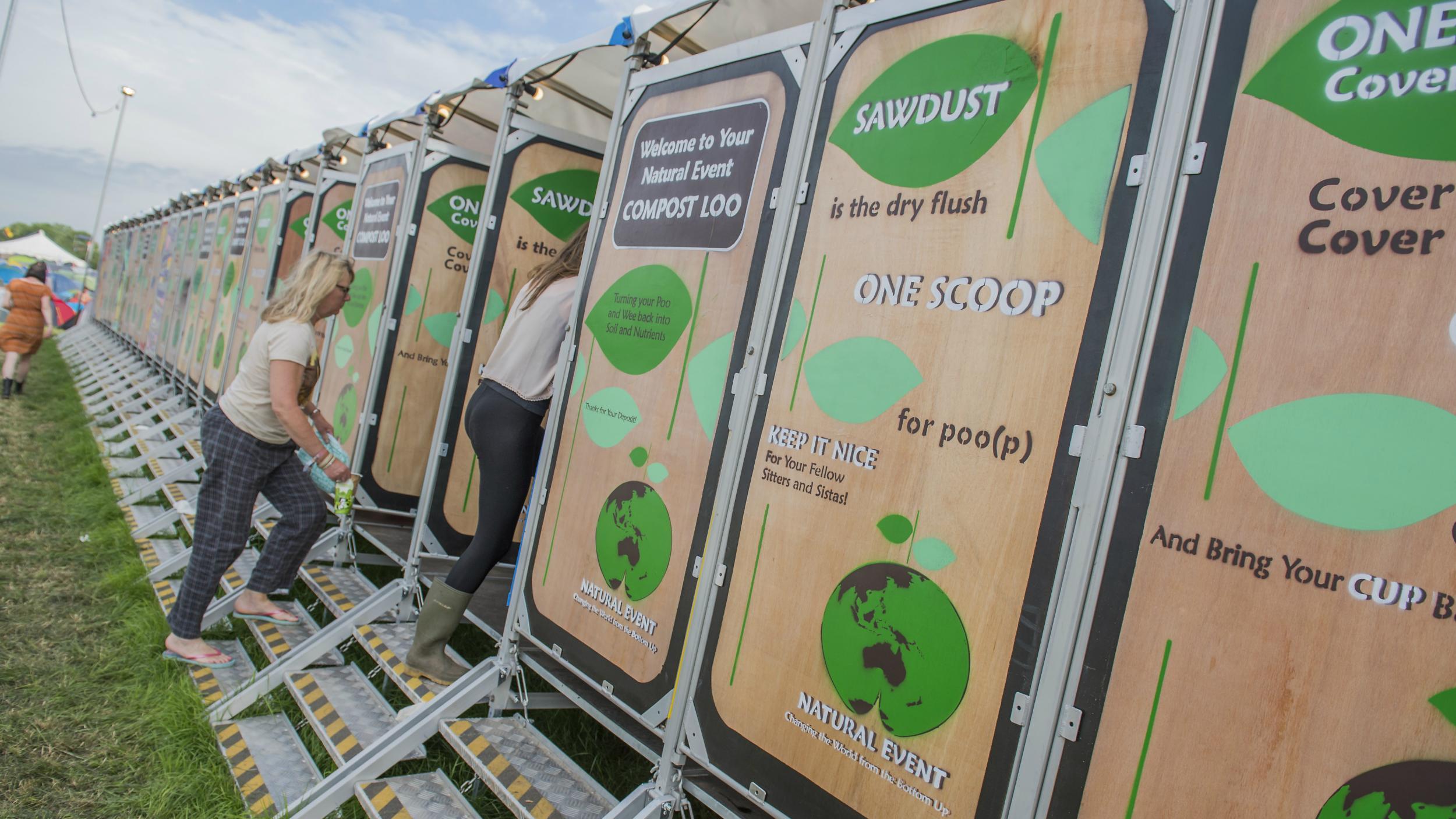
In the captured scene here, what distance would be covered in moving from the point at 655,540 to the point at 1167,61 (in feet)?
6.46

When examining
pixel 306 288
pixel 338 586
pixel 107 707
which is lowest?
pixel 107 707

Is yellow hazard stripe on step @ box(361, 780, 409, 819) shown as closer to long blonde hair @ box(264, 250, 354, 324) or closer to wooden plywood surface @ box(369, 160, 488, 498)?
long blonde hair @ box(264, 250, 354, 324)

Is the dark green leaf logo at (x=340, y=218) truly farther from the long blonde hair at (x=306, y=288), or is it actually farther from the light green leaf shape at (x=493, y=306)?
the long blonde hair at (x=306, y=288)

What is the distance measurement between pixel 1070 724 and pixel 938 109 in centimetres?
153

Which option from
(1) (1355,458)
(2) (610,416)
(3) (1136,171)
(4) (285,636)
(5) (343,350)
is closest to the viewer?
(1) (1355,458)

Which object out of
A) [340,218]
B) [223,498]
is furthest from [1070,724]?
[340,218]

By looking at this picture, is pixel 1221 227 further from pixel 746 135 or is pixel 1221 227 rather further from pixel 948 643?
pixel 746 135

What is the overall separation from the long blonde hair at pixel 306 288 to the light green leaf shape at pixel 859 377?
2.60m

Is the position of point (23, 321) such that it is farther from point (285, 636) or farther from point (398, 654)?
point (398, 654)

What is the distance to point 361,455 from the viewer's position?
5266 millimetres

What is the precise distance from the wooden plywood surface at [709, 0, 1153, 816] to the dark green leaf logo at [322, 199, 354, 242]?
5.68 metres

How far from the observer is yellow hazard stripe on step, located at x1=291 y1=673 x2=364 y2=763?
10.6 ft

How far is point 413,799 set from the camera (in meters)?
2.86

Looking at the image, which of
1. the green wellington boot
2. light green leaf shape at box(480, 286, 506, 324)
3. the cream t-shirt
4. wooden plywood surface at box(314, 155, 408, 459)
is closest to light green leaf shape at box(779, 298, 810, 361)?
the green wellington boot
